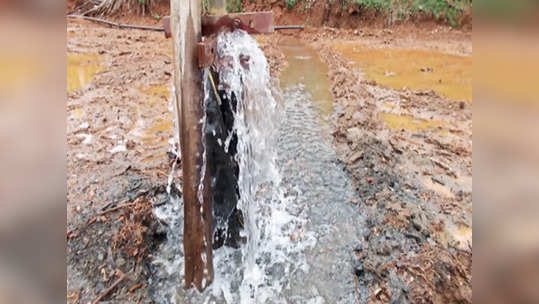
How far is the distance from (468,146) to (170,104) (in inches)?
234

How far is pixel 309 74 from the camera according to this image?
34.1ft

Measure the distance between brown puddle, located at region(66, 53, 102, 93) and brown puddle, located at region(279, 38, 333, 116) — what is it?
5162mm

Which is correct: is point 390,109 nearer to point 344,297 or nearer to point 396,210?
point 396,210

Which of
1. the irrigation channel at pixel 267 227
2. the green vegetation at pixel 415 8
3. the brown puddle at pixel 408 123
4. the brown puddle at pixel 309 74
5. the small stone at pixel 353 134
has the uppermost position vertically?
the green vegetation at pixel 415 8

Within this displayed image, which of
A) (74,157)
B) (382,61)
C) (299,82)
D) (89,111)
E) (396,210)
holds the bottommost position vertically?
(396,210)

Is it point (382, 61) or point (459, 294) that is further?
point (382, 61)

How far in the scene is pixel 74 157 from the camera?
4.74 metres

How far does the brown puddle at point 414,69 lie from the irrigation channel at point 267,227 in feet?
17.1

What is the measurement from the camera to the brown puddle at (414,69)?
924 cm

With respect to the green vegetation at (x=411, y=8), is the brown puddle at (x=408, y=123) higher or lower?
lower
